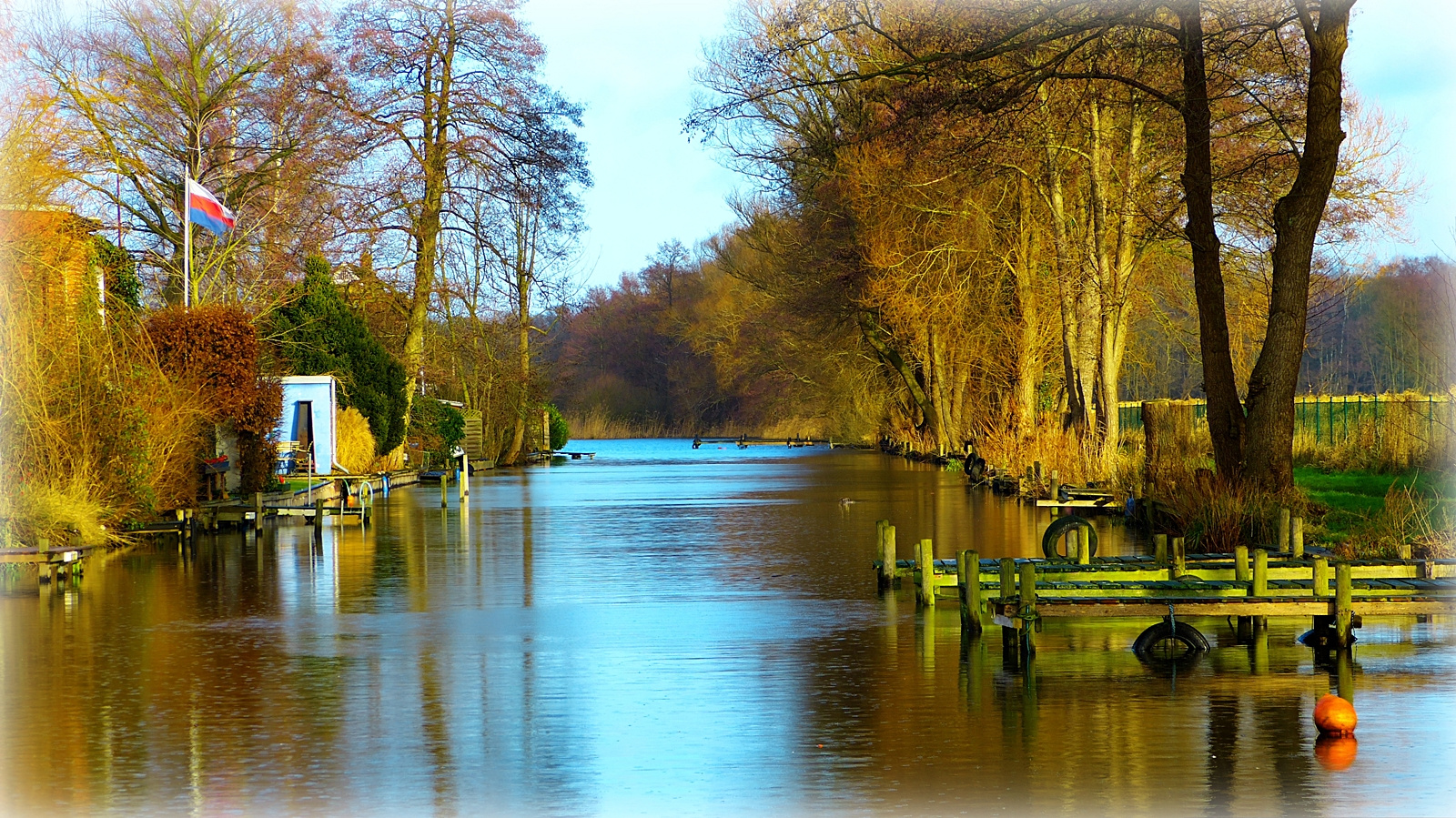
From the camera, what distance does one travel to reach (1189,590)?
44.0 ft

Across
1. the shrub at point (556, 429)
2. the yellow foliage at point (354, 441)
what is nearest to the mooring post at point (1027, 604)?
the yellow foliage at point (354, 441)

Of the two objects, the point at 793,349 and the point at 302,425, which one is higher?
the point at 793,349

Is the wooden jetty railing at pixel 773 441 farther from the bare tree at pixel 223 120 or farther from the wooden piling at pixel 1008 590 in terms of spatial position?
the wooden piling at pixel 1008 590

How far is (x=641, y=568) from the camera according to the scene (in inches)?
787

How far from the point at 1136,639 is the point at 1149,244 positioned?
26.6m

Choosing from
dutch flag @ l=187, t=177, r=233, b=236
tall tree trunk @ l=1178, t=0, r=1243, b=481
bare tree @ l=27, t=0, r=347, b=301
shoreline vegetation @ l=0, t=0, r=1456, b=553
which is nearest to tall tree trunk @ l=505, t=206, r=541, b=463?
shoreline vegetation @ l=0, t=0, r=1456, b=553

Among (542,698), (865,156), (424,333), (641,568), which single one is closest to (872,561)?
(641,568)

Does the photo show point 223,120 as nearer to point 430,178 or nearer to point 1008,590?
point 430,178

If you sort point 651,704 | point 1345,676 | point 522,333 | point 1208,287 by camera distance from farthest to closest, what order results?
point 522,333 → point 1208,287 → point 1345,676 → point 651,704

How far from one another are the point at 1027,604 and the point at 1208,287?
1102cm

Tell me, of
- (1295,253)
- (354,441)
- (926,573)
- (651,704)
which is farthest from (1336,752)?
(354,441)

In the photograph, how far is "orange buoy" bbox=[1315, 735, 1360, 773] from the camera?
346 inches

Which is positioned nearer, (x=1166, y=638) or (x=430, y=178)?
(x=1166, y=638)

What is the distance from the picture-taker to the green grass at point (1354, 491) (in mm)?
21125
